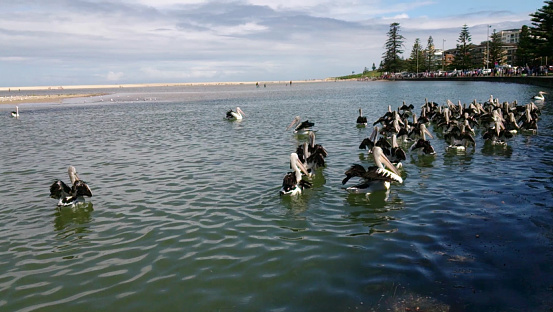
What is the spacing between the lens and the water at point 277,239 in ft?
19.7

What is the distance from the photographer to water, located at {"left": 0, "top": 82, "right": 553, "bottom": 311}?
236 inches

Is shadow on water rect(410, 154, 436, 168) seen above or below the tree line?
below

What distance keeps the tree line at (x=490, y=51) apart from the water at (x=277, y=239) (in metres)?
62.7

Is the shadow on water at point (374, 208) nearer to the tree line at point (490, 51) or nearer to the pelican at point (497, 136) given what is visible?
the pelican at point (497, 136)

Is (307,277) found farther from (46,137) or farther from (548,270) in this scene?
(46,137)

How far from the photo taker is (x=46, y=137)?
24297mm

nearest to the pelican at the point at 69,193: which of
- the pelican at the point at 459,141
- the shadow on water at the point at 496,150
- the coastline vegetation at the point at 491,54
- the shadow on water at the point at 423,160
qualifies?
the shadow on water at the point at 423,160

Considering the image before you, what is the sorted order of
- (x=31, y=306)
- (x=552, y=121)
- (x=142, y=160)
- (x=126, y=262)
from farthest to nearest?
(x=552, y=121)
(x=142, y=160)
(x=126, y=262)
(x=31, y=306)

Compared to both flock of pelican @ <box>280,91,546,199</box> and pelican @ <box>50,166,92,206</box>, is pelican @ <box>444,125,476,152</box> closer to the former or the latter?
flock of pelican @ <box>280,91,546,199</box>

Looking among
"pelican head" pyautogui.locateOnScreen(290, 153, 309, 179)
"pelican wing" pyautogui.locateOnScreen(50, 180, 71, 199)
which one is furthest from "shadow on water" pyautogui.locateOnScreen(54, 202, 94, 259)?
"pelican head" pyautogui.locateOnScreen(290, 153, 309, 179)

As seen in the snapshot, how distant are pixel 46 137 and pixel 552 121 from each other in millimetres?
27734

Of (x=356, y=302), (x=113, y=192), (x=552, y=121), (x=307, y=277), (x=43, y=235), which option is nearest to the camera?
(x=356, y=302)

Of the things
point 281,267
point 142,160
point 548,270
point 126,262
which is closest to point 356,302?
point 281,267

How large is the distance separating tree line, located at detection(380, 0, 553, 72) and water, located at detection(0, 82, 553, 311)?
62676mm
